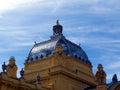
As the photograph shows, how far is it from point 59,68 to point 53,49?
799 centimetres

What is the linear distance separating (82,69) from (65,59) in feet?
21.4

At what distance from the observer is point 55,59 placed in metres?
84.2

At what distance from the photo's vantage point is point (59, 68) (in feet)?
269

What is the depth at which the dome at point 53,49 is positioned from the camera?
89.4 m

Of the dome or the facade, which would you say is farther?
the dome

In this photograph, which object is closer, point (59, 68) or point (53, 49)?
point (59, 68)

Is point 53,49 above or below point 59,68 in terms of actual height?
above

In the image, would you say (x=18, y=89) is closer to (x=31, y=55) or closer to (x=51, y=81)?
(x=51, y=81)

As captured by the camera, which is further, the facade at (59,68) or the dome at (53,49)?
the dome at (53,49)

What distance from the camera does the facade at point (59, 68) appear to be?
81325 mm

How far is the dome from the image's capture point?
89375 millimetres

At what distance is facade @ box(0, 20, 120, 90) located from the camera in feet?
267

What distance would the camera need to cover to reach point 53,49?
8888cm

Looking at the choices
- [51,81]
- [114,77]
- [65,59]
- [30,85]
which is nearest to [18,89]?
[30,85]
